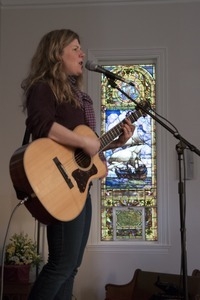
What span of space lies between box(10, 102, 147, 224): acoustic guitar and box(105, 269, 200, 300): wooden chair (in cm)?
120

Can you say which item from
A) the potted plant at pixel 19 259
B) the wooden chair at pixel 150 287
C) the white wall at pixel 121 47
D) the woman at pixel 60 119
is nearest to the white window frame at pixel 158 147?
the white wall at pixel 121 47

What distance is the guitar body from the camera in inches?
51.1

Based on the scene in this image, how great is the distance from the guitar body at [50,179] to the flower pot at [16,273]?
1.50 metres

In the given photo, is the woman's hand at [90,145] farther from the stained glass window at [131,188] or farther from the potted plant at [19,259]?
the stained glass window at [131,188]

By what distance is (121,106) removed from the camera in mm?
3576

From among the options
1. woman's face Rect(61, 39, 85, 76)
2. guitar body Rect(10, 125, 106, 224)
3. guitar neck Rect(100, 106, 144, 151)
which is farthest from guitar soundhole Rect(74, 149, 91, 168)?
woman's face Rect(61, 39, 85, 76)

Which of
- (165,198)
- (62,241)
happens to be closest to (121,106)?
(165,198)

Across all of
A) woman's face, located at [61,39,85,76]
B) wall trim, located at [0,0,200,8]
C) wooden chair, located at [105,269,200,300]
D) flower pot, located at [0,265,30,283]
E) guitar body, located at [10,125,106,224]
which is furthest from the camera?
wall trim, located at [0,0,200,8]

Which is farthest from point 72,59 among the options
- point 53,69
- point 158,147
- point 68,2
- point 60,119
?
point 68,2

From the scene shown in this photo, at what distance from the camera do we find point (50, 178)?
1.35m

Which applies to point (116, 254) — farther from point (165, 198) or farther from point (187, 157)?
point (187, 157)

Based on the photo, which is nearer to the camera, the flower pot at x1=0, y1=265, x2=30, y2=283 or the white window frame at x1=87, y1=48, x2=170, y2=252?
the flower pot at x1=0, y1=265, x2=30, y2=283

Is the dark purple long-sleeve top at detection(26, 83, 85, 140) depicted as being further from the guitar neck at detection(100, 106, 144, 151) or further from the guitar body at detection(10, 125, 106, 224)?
the guitar neck at detection(100, 106, 144, 151)

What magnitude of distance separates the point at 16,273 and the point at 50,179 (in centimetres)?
160
